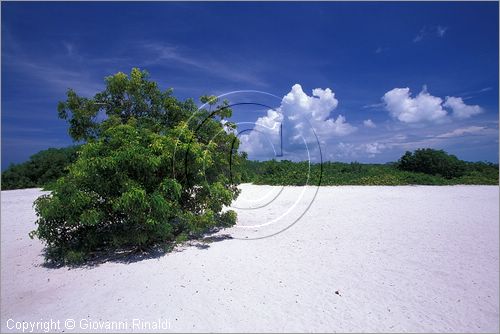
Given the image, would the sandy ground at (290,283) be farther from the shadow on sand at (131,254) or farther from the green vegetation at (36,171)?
the green vegetation at (36,171)

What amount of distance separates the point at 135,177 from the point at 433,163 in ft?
72.6

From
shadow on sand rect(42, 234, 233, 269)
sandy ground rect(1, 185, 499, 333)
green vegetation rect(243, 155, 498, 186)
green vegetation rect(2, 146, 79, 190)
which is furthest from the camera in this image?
green vegetation rect(2, 146, 79, 190)

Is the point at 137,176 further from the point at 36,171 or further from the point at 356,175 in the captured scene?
the point at 36,171

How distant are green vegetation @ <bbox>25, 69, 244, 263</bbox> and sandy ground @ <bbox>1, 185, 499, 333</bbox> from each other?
28.2 inches

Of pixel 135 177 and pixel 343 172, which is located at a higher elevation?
pixel 343 172

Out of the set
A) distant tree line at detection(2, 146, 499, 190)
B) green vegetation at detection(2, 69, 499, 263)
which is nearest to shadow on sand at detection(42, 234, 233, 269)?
green vegetation at detection(2, 69, 499, 263)

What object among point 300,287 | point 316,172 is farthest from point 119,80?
point 316,172

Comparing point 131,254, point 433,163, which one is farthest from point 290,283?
point 433,163

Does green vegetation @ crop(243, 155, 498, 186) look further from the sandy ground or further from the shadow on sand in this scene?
the shadow on sand

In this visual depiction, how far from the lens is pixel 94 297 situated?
497cm

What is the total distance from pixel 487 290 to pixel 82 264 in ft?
24.7

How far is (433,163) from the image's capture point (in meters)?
22.2

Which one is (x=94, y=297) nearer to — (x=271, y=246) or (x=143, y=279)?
(x=143, y=279)

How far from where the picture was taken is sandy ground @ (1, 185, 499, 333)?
164 inches
